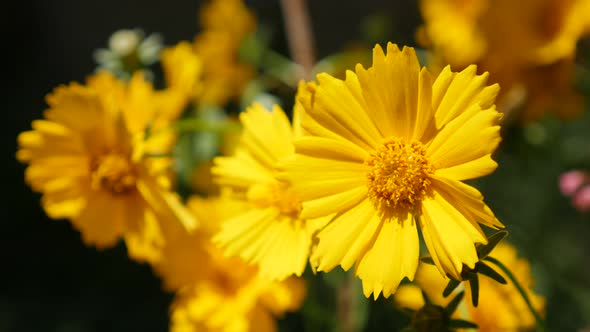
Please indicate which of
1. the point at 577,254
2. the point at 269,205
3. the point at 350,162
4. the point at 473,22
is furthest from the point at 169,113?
the point at 577,254

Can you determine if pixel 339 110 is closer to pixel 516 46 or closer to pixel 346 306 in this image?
pixel 346 306

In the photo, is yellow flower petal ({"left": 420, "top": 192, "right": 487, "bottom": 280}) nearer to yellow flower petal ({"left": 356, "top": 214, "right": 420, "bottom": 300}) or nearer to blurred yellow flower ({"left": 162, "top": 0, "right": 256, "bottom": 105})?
yellow flower petal ({"left": 356, "top": 214, "right": 420, "bottom": 300})

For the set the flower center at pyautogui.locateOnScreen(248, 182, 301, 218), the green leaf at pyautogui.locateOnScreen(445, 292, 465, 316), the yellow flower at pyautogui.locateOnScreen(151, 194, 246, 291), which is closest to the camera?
the green leaf at pyautogui.locateOnScreen(445, 292, 465, 316)

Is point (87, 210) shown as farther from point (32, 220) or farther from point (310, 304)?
point (32, 220)

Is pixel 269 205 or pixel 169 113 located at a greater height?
pixel 169 113

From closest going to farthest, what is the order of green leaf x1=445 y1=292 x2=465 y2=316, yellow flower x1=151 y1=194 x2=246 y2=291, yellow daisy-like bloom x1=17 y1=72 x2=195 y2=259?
green leaf x1=445 y1=292 x2=465 y2=316, yellow daisy-like bloom x1=17 y1=72 x2=195 y2=259, yellow flower x1=151 y1=194 x2=246 y2=291

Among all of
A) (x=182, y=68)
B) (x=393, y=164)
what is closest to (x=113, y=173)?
(x=182, y=68)

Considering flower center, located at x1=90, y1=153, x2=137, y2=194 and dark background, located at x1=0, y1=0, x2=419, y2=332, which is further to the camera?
dark background, located at x1=0, y1=0, x2=419, y2=332

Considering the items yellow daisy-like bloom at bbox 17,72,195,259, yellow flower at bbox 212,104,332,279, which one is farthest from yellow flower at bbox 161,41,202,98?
yellow flower at bbox 212,104,332,279
